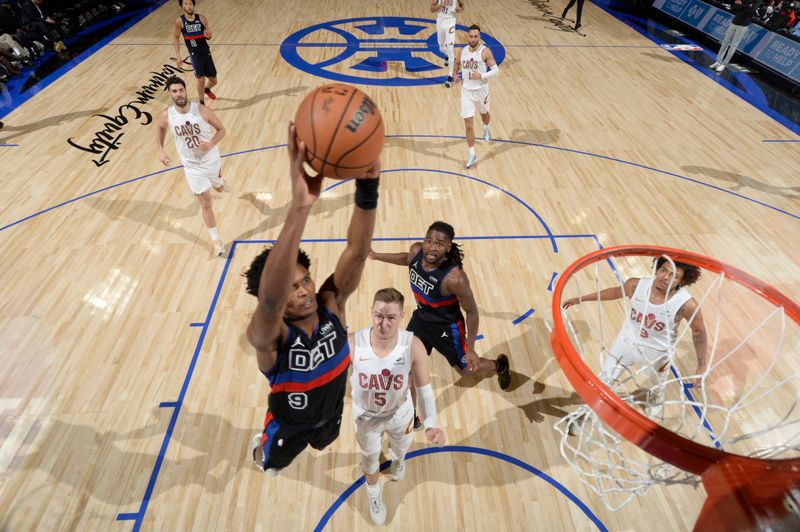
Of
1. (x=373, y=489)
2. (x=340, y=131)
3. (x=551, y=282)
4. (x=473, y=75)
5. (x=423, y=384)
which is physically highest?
(x=340, y=131)

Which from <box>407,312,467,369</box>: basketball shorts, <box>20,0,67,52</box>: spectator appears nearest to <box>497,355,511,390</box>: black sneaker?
<box>407,312,467,369</box>: basketball shorts

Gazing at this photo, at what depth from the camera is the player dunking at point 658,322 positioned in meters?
3.20

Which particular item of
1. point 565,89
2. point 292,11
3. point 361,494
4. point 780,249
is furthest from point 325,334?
point 292,11

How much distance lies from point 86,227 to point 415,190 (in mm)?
4245

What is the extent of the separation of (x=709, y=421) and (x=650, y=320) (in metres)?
1.10

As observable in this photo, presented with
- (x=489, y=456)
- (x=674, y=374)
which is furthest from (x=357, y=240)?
(x=674, y=374)

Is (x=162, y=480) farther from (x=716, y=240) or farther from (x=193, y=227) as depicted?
(x=716, y=240)

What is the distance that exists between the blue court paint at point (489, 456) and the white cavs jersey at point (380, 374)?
931mm

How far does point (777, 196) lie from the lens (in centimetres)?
670

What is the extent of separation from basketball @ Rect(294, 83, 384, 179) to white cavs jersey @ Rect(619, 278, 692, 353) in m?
2.43

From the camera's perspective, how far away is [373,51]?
Answer: 11.8m

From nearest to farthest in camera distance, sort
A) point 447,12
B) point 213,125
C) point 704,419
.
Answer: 1. point 704,419
2. point 213,125
3. point 447,12

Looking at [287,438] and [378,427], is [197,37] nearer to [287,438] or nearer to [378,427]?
[287,438]

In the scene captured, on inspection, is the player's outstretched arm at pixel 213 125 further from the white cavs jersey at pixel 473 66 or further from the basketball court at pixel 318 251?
the white cavs jersey at pixel 473 66
